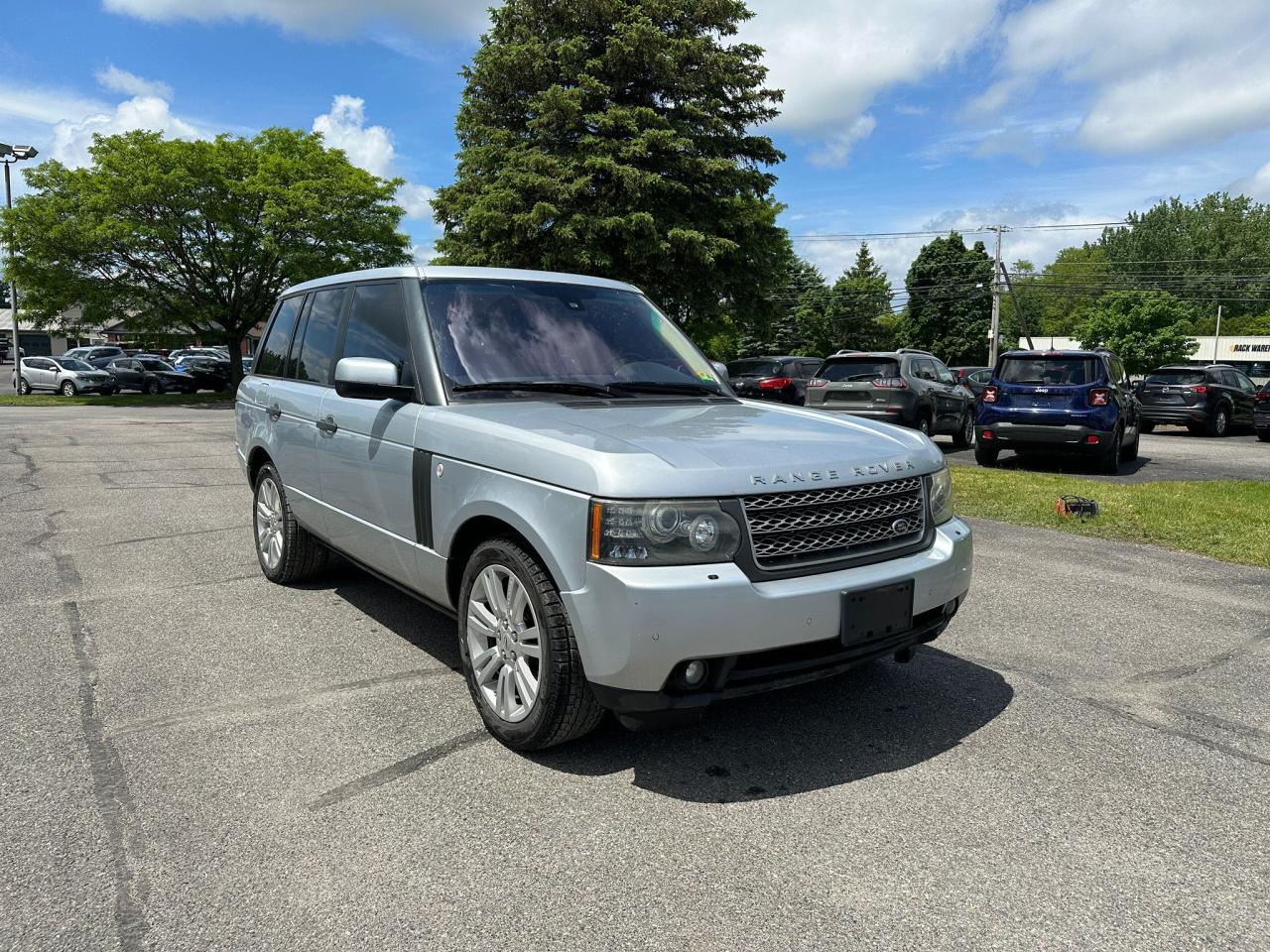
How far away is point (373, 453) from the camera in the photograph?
4.16m

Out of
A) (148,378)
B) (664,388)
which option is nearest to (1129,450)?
(664,388)

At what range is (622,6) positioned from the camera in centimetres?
2434

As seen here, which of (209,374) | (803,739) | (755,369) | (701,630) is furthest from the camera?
(209,374)

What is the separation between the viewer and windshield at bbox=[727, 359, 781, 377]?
20172mm

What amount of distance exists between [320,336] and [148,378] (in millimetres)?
A: 35271

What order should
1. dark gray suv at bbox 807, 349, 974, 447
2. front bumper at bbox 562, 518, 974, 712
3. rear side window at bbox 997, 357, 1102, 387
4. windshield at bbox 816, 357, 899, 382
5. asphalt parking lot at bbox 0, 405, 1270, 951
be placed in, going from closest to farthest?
1. asphalt parking lot at bbox 0, 405, 1270, 951
2. front bumper at bbox 562, 518, 974, 712
3. rear side window at bbox 997, 357, 1102, 387
4. dark gray suv at bbox 807, 349, 974, 447
5. windshield at bbox 816, 357, 899, 382

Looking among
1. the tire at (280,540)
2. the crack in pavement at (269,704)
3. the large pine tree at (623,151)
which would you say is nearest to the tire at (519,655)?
the crack in pavement at (269,704)

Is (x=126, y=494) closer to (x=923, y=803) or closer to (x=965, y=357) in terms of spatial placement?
(x=923, y=803)

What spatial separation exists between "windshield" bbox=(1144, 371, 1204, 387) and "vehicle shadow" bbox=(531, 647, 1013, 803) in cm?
1991

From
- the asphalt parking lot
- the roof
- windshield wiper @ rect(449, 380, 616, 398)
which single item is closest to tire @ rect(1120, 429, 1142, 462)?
the asphalt parking lot

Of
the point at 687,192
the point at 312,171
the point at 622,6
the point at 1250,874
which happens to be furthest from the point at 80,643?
the point at 312,171

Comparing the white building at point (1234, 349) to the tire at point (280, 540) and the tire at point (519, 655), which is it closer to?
the tire at point (280, 540)

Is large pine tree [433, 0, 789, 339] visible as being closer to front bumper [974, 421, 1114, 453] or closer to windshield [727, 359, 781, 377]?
windshield [727, 359, 781, 377]

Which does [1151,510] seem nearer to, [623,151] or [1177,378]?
[1177,378]
